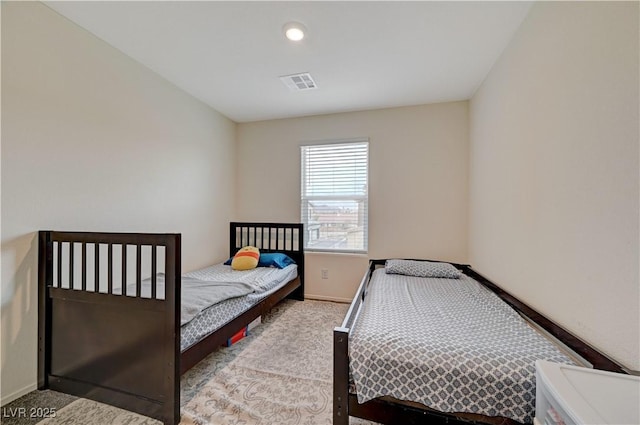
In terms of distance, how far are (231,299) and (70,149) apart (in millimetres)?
1519

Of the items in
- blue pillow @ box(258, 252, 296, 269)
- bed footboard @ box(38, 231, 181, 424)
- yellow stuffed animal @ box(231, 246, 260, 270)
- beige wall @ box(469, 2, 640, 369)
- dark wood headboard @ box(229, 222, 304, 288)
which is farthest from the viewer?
dark wood headboard @ box(229, 222, 304, 288)

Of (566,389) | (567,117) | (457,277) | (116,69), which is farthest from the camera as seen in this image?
(457,277)

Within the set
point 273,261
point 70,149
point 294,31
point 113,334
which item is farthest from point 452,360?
point 70,149

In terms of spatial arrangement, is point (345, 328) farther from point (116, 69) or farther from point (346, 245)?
point (116, 69)

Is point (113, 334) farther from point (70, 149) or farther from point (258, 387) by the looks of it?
point (70, 149)

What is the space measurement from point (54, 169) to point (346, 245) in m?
2.76

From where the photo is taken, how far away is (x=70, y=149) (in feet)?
6.00

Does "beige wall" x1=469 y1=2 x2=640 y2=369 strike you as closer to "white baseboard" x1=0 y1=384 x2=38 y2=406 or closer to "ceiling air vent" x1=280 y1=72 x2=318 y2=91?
"ceiling air vent" x1=280 y1=72 x2=318 y2=91

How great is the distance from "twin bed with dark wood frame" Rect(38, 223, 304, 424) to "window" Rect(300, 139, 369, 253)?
76.7 inches

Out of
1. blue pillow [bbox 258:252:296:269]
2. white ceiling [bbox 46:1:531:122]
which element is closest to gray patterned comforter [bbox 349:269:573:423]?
blue pillow [bbox 258:252:296:269]

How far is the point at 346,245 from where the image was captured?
11.3ft

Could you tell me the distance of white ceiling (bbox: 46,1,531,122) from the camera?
1.70 metres

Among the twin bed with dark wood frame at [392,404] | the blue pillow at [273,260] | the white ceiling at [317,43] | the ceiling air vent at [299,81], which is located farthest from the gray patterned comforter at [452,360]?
the ceiling air vent at [299,81]

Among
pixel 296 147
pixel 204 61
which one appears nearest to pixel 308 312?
pixel 296 147
